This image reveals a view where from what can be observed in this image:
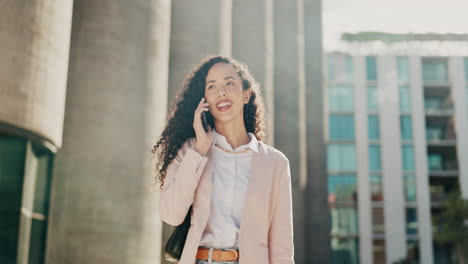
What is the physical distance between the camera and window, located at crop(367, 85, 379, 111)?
56969 millimetres

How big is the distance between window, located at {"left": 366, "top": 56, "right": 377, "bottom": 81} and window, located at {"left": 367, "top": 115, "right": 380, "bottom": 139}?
416cm

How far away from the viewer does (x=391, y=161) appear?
55719 millimetres

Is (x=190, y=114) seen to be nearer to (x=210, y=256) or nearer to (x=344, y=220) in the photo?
(x=210, y=256)

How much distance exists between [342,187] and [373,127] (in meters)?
7.04

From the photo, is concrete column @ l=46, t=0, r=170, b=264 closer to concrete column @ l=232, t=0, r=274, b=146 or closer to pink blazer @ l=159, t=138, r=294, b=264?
pink blazer @ l=159, t=138, r=294, b=264

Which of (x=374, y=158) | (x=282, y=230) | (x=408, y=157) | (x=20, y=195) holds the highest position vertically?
(x=408, y=157)

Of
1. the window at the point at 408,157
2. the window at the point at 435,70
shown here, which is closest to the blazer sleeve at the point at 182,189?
the window at the point at 408,157

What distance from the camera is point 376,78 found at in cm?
5769

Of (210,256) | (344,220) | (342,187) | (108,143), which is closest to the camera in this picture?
(210,256)

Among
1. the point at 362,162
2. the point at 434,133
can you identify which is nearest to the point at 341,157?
the point at 362,162

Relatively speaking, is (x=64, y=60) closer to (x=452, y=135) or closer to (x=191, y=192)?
(x=191, y=192)

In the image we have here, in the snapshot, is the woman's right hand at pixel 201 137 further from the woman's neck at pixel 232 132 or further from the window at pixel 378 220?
the window at pixel 378 220

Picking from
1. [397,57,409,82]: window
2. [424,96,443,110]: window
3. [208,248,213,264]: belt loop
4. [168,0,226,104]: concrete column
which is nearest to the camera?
[208,248,213,264]: belt loop

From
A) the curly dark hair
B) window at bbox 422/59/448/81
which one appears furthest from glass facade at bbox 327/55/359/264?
the curly dark hair
